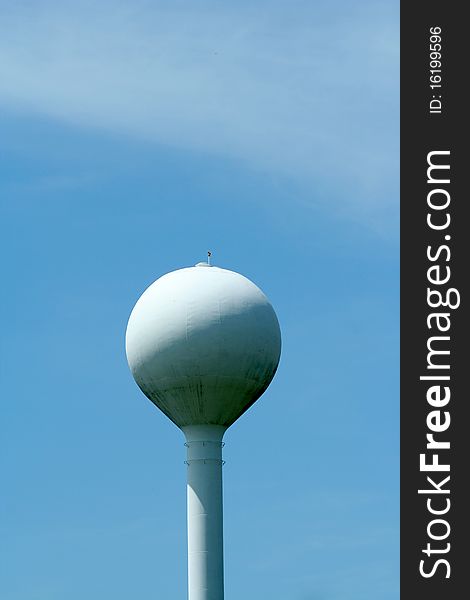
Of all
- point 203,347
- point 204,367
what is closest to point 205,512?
point 204,367

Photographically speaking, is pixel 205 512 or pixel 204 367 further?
pixel 205 512

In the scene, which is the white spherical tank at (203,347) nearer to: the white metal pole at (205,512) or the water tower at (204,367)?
the water tower at (204,367)

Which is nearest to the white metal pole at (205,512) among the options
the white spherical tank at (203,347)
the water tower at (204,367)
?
the water tower at (204,367)

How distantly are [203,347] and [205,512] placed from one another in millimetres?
4967

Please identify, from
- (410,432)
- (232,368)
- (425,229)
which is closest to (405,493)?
(410,432)

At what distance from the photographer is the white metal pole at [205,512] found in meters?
40.6

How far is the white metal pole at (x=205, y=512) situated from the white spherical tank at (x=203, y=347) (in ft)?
1.70

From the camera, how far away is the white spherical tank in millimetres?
40688

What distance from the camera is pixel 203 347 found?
133 feet

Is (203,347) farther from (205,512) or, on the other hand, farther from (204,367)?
(205,512)

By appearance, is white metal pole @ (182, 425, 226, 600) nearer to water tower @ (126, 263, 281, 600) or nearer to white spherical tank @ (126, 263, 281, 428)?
water tower @ (126, 263, 281, 600)

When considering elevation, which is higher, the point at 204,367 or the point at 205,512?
the point at 204,367

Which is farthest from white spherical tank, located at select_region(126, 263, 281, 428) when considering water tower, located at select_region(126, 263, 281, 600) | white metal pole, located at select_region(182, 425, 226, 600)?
white metal pole, located at select_region(182, 425, 226, 600)

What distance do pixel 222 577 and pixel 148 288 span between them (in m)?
9.16
